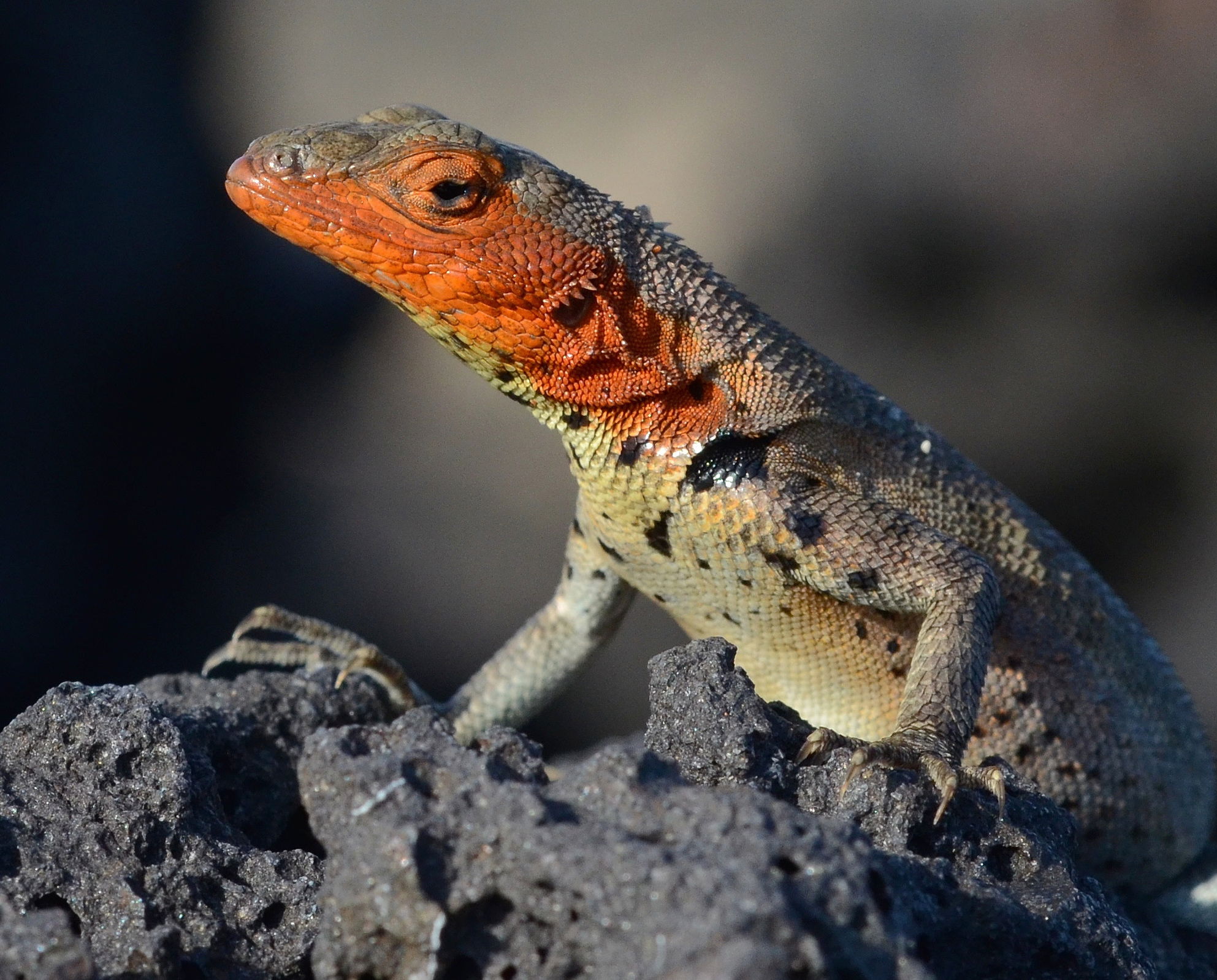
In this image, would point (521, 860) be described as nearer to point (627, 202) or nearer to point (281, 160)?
point (281, 160)

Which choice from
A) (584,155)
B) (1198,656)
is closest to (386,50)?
(584,155)

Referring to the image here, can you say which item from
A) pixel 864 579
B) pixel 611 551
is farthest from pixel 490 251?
pixel 864 579

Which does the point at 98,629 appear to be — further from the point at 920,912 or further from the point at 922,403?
the point at 920,912

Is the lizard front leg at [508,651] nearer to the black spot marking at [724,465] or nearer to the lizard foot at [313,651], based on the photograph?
the lizard foot at [313,651]

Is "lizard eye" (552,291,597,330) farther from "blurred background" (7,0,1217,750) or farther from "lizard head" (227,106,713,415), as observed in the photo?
"blurred background" (7,0,1217,750)

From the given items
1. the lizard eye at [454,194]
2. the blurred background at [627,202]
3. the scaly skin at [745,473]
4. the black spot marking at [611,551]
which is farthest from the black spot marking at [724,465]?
the blurred background at [627,202]

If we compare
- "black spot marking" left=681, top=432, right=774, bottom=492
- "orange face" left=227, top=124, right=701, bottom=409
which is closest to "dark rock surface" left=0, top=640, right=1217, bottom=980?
"black spot marking" left=681, top=432, right=774, bottom=492
